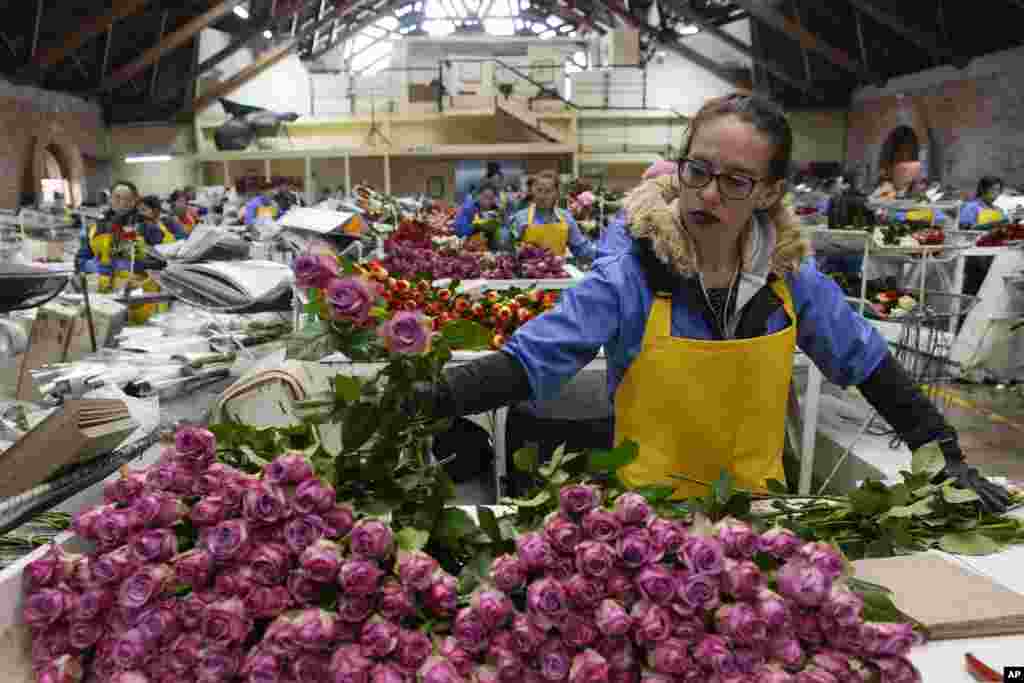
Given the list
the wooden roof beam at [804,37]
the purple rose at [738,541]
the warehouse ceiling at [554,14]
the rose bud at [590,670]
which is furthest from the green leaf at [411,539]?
the wooden roof beam at [804,37]

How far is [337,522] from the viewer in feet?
2.97

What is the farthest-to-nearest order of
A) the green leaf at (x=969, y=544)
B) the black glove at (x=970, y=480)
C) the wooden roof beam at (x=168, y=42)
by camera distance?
1. the wooden roof beam at (x=168, y=42)
2. the black glove at (x=970, y=480)
3. the green leaf at (x=969, y=544)

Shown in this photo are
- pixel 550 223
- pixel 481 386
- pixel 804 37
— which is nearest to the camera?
pixel 481 386

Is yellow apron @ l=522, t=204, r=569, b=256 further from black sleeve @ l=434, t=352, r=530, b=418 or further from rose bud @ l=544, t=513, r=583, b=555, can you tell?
rose bud @ l=544, t=513, r=583, b=555

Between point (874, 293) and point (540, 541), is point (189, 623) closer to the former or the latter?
point (540, 541)

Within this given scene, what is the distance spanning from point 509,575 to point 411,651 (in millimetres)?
133

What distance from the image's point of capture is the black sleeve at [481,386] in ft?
4.30

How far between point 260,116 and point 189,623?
69.3 ft

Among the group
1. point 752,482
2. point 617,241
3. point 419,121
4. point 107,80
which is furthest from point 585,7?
point 752,482

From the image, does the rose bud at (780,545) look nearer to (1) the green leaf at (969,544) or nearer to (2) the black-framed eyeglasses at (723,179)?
(1) the green leaf at (969,544)

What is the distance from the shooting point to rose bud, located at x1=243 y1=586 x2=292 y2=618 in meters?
0.84

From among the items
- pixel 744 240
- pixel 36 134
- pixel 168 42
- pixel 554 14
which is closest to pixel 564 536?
pixel 744 240

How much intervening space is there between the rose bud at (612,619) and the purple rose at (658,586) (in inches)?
1.3

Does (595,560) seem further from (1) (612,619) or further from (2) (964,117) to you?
(2) (964,117)
